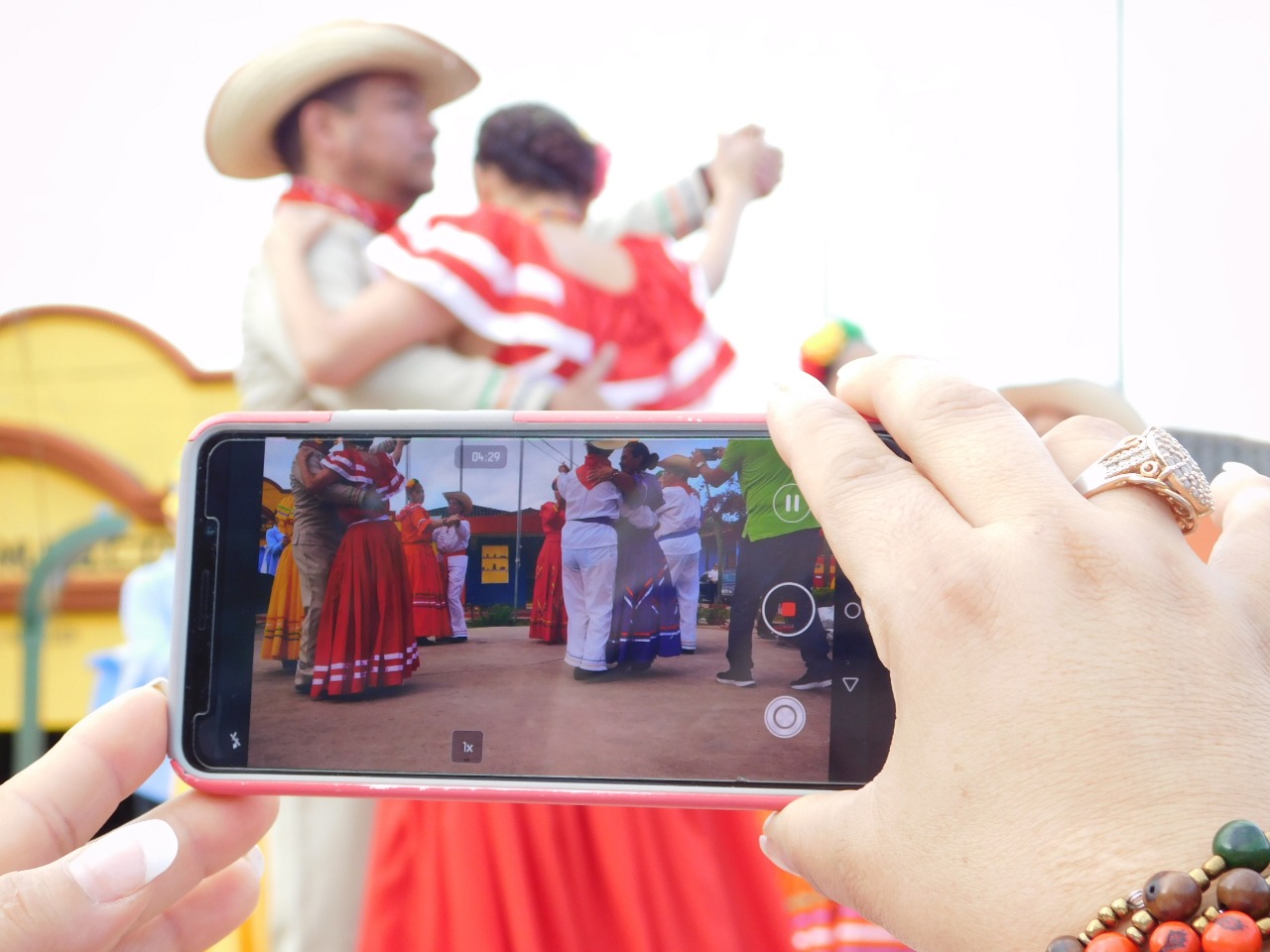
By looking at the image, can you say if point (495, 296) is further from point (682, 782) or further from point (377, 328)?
point (682, 782)

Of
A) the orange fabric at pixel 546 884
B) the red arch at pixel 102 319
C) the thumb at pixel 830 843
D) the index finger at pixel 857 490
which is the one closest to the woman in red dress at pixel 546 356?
the orange fabric at pixel 546 884

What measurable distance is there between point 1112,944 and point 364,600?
487mm

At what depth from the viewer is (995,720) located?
0.39 meters

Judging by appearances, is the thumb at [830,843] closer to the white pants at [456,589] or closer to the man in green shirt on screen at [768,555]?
the man in green shirt on screen at [768,555]

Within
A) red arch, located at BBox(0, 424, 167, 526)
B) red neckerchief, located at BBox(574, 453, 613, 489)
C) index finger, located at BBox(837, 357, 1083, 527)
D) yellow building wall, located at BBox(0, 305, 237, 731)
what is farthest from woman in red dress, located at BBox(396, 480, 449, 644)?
red arch, located at BBox(0, 424, 167, 526)

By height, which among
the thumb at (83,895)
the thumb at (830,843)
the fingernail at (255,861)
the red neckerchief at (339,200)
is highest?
the red neckerchief at (339,200)

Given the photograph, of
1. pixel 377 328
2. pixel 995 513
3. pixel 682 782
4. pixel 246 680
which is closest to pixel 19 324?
pixel 377 328

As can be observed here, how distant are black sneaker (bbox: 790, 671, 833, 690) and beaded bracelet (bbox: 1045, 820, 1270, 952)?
269 mm

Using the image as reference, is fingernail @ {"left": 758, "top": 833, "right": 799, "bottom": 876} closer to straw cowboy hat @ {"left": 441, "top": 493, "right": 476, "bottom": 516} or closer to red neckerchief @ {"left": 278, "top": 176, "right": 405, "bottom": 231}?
straw cowboy hat @ {"left": 441, "top": 493, "right": 476, "bottom": 516}

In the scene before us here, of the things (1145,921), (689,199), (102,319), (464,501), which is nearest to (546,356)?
(464,501)

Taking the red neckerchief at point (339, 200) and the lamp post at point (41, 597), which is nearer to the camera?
the red neckerchief at point (339, 200)

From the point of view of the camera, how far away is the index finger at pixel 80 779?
55 cm

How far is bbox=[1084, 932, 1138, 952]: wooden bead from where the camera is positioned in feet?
1.10

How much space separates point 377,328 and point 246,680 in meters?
0.55
